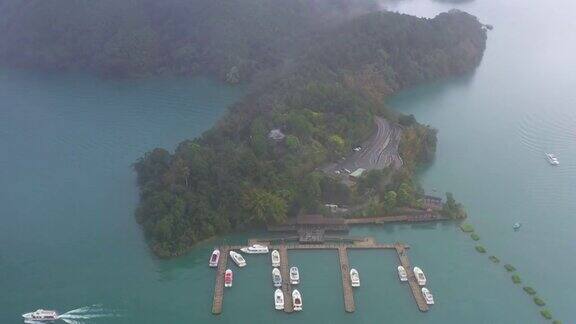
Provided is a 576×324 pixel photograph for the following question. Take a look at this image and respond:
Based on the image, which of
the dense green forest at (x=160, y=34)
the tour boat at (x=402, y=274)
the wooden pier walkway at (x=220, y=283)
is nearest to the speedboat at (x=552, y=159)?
the tour boat at (x=402, y=274)

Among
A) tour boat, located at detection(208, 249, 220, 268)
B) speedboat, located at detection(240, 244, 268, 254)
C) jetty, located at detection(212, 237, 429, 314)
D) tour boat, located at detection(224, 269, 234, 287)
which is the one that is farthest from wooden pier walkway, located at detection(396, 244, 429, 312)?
tour boat, located at detection(208, 249, 220, 268)

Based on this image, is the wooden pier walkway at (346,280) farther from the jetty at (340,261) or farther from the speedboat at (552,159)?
the speedboat at (552,159)

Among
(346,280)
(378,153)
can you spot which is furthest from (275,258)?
(378,153)

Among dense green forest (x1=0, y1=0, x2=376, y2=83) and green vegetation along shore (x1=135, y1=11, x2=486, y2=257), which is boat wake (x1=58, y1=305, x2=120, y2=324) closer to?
green vegetation along shore (x1=135, y1=11, x2=486, y2=257)

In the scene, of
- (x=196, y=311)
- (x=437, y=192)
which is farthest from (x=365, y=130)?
(x=196, y=311)

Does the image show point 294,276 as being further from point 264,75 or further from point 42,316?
point 264,75
